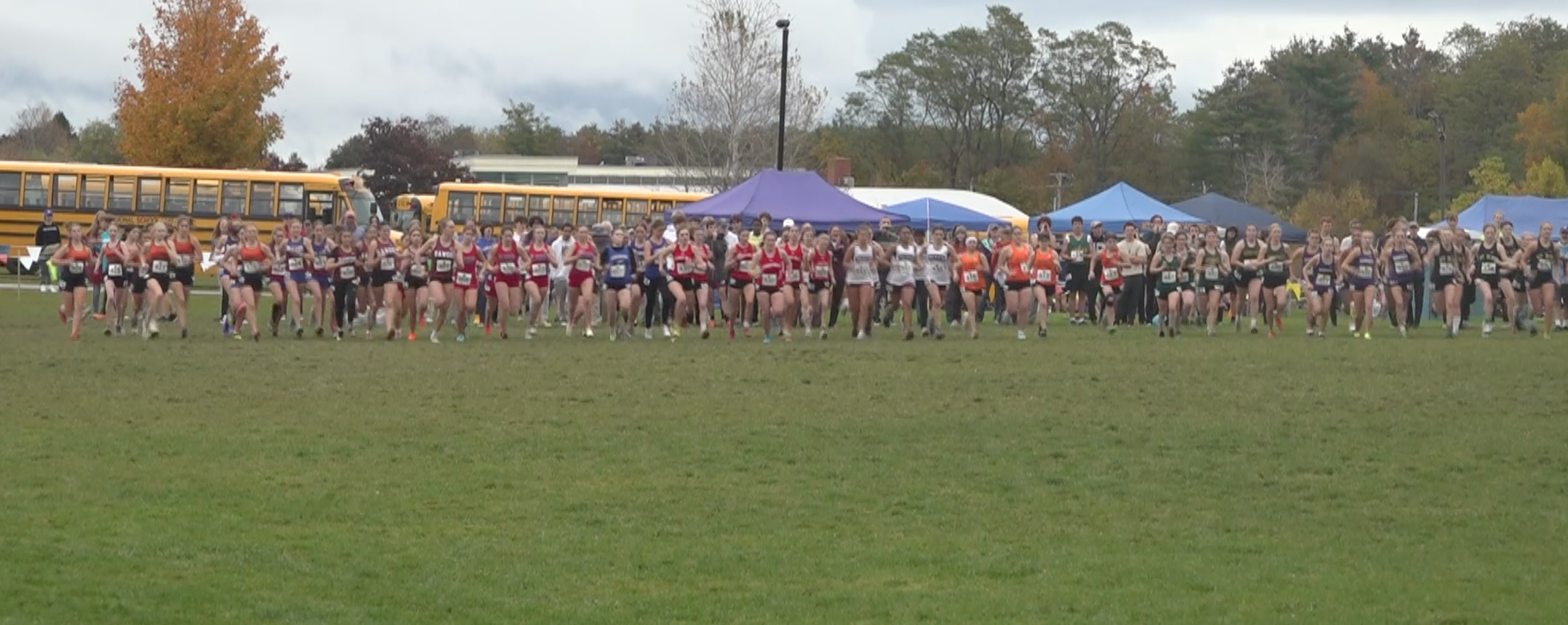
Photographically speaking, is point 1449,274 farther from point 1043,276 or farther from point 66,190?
point 66,190

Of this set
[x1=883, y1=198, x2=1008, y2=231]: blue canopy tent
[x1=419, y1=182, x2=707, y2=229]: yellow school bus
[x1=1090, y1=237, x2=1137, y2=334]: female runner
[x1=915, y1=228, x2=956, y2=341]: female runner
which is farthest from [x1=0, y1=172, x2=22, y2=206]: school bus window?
[x1=1090, y1=237, x2=1137, y2=334]: female runner

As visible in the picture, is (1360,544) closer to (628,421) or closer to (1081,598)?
(1081,598)

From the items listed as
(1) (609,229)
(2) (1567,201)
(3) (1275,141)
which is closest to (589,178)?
(3) (1275,141)

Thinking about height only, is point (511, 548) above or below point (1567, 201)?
below

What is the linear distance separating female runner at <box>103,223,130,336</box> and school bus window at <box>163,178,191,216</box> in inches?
974

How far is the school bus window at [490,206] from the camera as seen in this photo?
190 feet

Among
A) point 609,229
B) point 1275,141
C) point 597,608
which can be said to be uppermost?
point 1275,141

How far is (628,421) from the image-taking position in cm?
1638

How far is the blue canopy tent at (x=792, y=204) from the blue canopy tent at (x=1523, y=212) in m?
14.9

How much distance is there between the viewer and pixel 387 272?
2672 centimetres

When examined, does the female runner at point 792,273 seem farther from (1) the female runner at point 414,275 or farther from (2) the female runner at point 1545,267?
(2) the female runner at point 1545,267

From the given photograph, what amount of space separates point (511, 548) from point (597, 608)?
1514mm

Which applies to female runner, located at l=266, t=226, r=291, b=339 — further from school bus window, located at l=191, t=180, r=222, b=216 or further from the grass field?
school bus window, located at l=191, t=180, r=222, b=216

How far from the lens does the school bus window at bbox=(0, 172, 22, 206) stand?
51.5 metres
